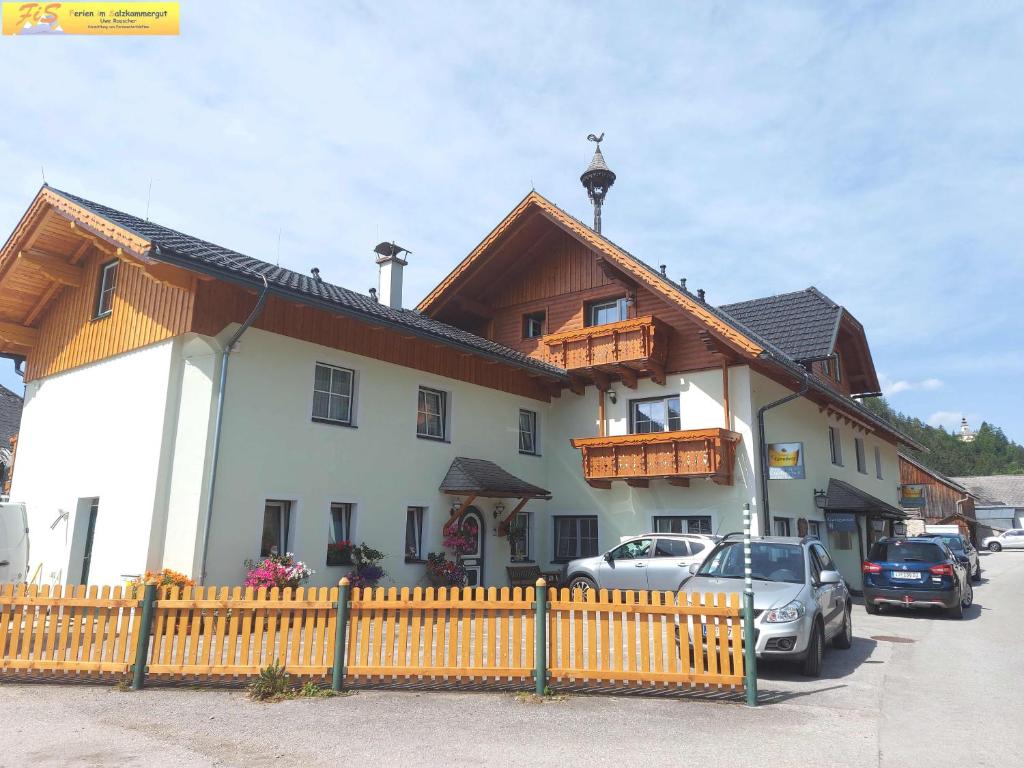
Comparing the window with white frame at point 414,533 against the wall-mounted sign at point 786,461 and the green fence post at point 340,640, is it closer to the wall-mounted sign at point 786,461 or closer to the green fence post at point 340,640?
the green fence post at point 340,640

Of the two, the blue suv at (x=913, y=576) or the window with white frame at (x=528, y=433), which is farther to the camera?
the window with white frame at (x=528, y=433)

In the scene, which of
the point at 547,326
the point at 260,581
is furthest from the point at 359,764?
the point at 547,326

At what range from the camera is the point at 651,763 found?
551 cm

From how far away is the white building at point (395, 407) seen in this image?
39.0ft

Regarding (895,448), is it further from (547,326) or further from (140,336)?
(140,336)

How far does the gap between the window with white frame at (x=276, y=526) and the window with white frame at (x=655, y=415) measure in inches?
353

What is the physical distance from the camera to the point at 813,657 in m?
8.71

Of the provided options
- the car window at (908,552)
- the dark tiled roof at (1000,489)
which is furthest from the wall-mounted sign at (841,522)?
the dark tiled roof at (1000,489)

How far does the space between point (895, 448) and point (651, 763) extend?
28006 mm

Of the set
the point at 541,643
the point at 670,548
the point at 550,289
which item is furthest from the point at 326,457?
the point at 550,289

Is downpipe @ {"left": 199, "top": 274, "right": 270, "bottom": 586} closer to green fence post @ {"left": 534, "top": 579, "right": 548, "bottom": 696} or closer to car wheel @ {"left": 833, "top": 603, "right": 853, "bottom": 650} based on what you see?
green fence post @ {"left": 534, "top": 579, "right": 548, "bottom": 696}

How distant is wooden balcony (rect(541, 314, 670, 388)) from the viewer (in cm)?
1717

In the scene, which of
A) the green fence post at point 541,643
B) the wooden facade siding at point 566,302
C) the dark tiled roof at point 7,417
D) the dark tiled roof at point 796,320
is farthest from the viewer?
the dark tiled roof at point 7,417

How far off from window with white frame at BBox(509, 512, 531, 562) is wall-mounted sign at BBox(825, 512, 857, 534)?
819 cm
